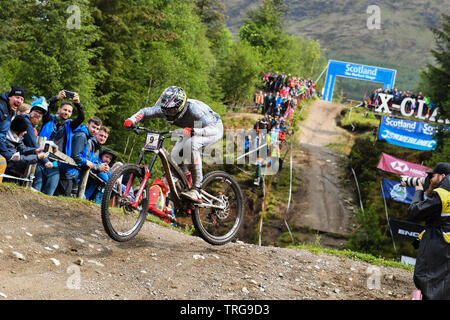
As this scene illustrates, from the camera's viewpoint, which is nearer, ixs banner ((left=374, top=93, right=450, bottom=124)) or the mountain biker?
the mountain biker

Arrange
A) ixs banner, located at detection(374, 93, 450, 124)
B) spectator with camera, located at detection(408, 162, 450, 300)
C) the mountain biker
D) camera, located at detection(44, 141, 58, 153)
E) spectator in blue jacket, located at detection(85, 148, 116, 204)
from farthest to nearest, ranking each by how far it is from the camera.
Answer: ixs banner, located at detection(374, 93, 450, 124) → spectator in blue jacket, located at detection(85, 148, 116, 204) → camera, located at detection(44, 141, 58, 153) → the mountain biker → spectator with camera, located at detection(408, 162, 450, 300)

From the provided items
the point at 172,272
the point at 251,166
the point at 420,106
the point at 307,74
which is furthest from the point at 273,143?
the point at 307,74

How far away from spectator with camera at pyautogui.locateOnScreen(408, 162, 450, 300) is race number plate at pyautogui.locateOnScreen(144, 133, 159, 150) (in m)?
3.61

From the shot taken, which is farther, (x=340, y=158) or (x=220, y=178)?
(x=340, y=158)

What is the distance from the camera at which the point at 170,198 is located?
270 inches

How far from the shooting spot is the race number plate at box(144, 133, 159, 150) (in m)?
6.30

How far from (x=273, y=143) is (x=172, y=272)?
858 inches

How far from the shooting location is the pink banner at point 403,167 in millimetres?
22047

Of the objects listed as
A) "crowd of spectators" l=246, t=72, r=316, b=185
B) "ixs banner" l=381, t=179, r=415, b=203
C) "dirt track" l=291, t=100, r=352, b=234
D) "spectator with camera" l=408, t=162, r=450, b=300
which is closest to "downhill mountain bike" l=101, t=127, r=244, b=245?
"spectator with camera" l=408, t=162, r=450, b=300

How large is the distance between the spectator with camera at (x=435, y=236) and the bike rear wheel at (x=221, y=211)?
2988 millimetres

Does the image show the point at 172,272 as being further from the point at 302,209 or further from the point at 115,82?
the point at 115,82

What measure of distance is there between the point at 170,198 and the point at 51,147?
2.34 meters

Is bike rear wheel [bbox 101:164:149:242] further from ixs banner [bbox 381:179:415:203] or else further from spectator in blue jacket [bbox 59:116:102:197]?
ixs banner [bbox 381:179:415:203]

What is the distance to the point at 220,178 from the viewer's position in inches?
293
